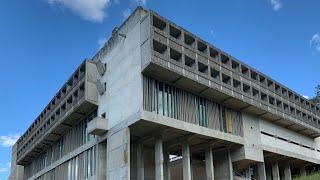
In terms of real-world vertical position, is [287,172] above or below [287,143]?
below

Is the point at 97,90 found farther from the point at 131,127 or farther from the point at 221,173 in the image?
the point at 221,173

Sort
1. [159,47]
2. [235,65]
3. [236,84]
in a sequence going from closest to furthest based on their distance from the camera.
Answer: [159,47]
[236,84]
[235,65]

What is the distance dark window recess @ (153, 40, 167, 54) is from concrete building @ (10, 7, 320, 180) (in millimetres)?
31

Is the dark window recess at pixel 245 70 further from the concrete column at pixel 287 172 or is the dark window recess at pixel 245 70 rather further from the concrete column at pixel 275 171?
the concrete column at pixel 287 172

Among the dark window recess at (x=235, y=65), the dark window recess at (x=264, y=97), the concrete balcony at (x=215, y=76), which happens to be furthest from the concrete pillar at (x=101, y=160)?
the dark window recess at (x=264, y=97)

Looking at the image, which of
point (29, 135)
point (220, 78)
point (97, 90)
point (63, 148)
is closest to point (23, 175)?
point (29, 135)

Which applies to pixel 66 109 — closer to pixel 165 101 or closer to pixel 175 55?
pixel 165 101

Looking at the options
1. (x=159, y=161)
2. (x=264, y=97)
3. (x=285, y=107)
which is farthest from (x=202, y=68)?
(x=285, y=107)

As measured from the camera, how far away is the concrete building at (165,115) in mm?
31119

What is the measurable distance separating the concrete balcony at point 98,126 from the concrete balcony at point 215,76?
19.3 feet

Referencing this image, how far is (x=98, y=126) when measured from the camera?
33.0 m

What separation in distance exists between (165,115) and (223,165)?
33.9 feet

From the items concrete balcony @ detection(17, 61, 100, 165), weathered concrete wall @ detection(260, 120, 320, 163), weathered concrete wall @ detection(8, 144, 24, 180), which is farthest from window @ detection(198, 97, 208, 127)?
weathered concrete wall @ detection(8, 144, 24, 180)

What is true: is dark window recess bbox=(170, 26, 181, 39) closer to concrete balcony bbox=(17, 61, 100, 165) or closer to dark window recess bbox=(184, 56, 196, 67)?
dark window recess bbox=(184, 56, 196, 67)
